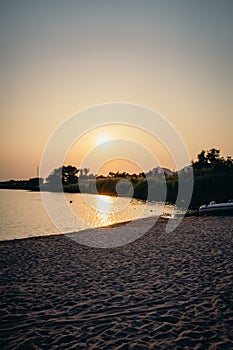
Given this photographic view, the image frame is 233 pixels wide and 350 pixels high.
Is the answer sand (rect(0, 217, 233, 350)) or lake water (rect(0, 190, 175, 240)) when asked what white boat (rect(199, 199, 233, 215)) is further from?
sand (rect(0, 217, 233, 350))

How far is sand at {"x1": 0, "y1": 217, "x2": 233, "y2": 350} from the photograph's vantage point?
691 cm

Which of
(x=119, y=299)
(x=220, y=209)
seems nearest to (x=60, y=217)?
(x=220, y=209)

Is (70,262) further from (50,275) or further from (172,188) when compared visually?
(172,188)

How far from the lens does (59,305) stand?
9.03m

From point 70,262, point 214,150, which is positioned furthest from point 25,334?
point 214,150

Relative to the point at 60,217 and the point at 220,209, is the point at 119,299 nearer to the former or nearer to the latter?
the point at 220,209

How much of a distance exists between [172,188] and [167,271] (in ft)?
203

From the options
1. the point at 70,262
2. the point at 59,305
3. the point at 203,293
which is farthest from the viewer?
the point at 70,262

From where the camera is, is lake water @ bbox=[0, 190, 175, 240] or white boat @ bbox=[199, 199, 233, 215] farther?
white boat @ bbox=[199, 199, 233, 215]

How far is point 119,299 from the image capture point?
9.40m

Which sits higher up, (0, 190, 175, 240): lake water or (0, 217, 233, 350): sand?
(0, 217, 233, 350): sand

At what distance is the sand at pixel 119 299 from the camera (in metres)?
6.91

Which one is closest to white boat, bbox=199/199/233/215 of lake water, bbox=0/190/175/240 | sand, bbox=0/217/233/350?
lake water, bbox=0/190/175/240

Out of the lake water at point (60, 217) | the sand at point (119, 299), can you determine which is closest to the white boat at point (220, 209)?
the lake water at point (60, 217)
